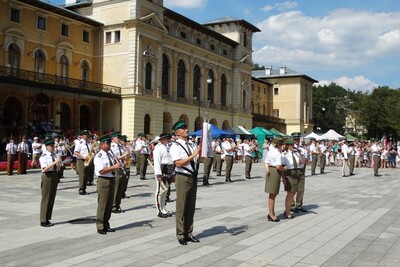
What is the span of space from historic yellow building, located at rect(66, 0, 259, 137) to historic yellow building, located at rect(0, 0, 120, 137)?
1.66m

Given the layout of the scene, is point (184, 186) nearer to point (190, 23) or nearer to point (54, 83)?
point (54, 83)

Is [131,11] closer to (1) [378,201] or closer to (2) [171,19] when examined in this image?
(2) [171,19]

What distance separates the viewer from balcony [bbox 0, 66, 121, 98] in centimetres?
3216

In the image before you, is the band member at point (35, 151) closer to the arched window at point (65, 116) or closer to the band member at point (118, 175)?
the band member at point (118, 175)

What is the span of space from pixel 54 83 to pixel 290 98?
58.2 metres

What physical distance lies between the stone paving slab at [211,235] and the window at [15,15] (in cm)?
2459

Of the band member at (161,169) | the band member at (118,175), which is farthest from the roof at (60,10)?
the band member at (161,169)

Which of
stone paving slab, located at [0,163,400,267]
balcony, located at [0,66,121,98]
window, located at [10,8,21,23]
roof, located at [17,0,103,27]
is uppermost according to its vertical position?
roof, located at [17,0,103,27]

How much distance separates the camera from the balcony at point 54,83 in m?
32.2

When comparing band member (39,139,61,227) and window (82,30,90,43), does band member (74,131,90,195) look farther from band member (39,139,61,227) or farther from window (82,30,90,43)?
window (82,30,90,43)

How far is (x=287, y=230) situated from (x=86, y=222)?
4.21 m

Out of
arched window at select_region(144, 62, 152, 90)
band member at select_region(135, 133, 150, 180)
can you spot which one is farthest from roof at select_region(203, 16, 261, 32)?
band member at select_region(135, 133, 150, 180)

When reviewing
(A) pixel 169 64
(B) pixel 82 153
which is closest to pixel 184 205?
(B) pixel 82 153

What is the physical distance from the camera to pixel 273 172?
10547 mm
